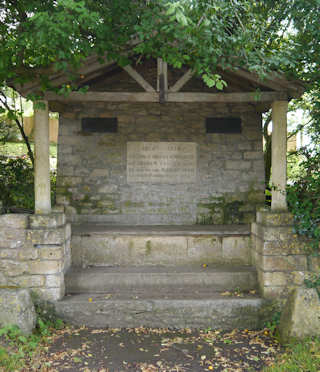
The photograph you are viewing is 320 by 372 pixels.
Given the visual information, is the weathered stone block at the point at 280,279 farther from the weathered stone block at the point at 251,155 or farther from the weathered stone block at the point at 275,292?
the weathered stone block at the point at 251,155

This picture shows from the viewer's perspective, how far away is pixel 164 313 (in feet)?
14.1

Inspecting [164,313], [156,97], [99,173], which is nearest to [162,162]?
[99,173]

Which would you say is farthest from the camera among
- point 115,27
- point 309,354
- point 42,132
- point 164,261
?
point 164,261

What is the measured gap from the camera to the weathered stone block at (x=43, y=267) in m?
4.26

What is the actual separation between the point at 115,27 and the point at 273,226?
310 centimetres

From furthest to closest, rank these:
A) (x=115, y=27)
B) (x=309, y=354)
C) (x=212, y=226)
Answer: (x=212, y=226), (x=115, y=27), (x=309, y=354)

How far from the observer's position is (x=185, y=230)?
17.5 ft

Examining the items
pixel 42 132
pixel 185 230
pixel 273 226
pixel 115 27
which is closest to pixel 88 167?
pixel 42 132

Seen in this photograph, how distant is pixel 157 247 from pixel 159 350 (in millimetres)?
1626

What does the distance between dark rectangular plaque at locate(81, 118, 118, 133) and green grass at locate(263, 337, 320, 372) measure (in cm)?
428

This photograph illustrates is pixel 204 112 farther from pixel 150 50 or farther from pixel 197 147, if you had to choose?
pixel 150 50

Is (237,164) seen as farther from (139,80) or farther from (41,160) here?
(41,160)

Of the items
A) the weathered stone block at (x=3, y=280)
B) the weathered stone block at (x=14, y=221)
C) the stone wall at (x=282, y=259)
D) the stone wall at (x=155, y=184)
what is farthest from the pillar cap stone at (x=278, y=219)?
the weathered stone block at (x=3, y=280)

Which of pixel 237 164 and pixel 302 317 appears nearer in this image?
pixel 302 317
